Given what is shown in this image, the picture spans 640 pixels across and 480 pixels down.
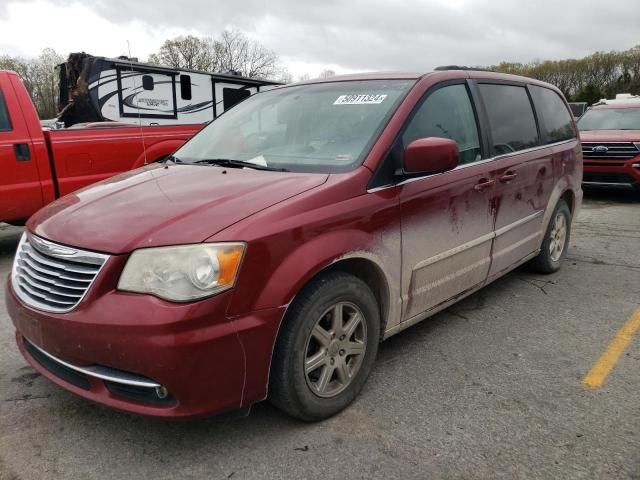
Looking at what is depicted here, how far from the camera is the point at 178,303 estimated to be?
6.98 feet

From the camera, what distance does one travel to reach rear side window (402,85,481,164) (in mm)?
3186

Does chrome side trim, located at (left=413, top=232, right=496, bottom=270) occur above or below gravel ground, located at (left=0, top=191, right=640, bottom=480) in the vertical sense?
above

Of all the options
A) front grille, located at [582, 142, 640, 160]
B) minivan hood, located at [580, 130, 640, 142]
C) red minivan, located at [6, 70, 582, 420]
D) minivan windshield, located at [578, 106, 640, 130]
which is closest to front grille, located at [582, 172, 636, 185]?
front grille, located at [582, 142, 640, 160]

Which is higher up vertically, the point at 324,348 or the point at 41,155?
the point at 41,155

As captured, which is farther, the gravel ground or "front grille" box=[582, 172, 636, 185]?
"front grille" box=[582, 172, 636, 185]

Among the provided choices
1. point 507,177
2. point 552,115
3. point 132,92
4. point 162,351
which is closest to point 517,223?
point 507,177

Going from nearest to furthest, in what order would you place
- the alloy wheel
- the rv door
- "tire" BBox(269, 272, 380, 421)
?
"tire" BBox(269, 272, 380, 421), the alloy wheel, the rv door

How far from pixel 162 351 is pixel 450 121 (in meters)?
2.34

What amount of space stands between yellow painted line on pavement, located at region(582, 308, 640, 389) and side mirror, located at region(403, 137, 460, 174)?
1.51 m

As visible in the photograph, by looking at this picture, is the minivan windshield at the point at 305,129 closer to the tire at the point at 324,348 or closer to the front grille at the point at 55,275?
the tire at the point at 324,348

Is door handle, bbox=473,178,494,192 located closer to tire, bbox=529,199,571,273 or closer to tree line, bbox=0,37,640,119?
tire, bbox=529,199,571,273

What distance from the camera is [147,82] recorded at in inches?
464

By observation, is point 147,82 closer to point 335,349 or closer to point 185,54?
point 335,349

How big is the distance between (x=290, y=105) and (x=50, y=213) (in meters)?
1.61
